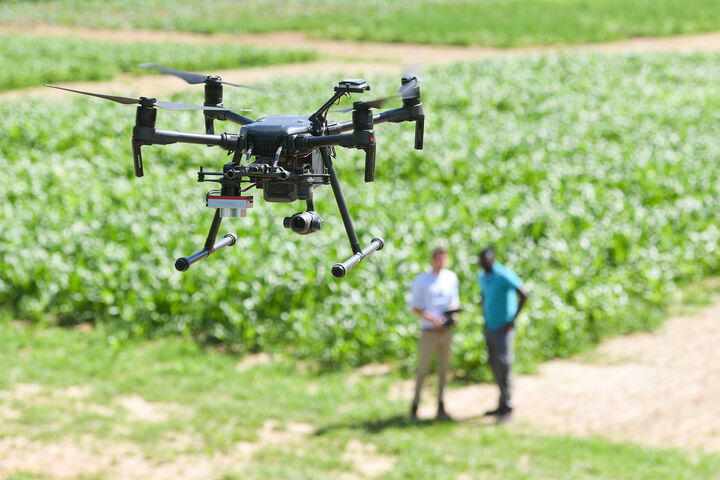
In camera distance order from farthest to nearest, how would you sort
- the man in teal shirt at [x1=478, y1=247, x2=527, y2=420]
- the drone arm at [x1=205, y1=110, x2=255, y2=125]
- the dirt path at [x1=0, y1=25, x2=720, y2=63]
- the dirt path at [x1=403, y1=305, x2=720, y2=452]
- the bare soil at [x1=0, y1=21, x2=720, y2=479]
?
the dirt path at [x1=0, y1=25, x2=720, y2=63]
the dirt path at [x1=403, y1=305, x2=720, y2=452]
the man in teal shirt at [x1=478, y1=247, x2=527, y2=420]
the bare soil at [x1=0, y1=21, x2=720, y2=479]
the drone arm at [x1=205, y1=110, x2=255, y2=125]

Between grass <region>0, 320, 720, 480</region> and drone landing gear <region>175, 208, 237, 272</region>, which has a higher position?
drone landing gear <region>175, 208, 237, 272</region>

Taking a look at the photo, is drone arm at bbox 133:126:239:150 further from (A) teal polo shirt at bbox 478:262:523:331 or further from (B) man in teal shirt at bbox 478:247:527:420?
(A) teal polo shirt at bbox 478:262:523:331

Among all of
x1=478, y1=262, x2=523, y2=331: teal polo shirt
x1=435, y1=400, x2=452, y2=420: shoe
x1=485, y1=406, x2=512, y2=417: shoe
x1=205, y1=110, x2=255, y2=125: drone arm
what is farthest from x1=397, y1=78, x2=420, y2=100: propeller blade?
x1=485, y1=406, x2=512, y2=417: shoe

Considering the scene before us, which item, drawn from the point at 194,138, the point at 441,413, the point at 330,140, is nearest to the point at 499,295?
the point at 441,413

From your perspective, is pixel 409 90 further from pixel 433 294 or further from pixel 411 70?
pixel 433 294

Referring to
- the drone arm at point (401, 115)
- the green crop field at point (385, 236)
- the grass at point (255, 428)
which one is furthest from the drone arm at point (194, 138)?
the green crop field at point (385, 236)

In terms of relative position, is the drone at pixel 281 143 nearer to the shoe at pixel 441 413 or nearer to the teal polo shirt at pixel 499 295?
the teal polo shirt at pixel 499 295
